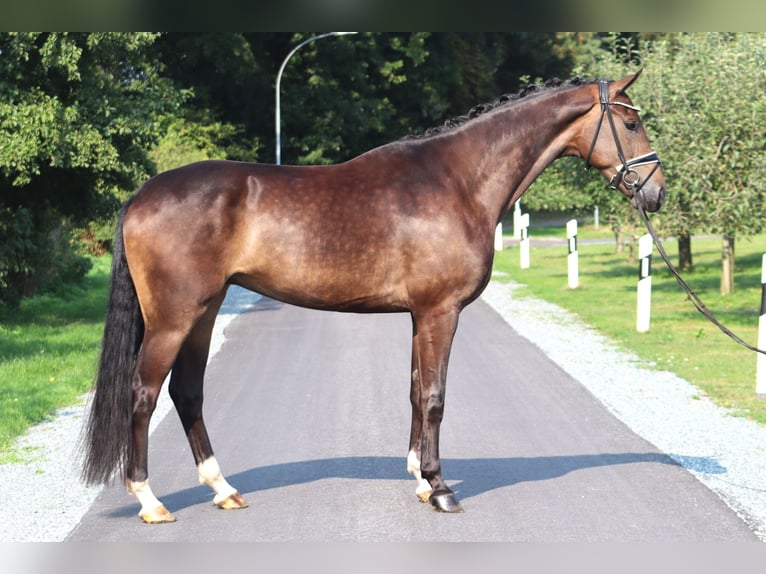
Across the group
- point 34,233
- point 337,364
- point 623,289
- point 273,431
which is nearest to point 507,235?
point 623,289

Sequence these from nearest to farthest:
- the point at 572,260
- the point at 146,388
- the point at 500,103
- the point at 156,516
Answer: the point at 156,516
the point at 146,388
the point at 500,103
the point at 572,260

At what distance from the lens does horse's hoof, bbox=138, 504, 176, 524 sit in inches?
251

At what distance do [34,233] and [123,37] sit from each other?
331cm

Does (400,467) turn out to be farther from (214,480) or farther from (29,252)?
(29,252)

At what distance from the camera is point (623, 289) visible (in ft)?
75.5

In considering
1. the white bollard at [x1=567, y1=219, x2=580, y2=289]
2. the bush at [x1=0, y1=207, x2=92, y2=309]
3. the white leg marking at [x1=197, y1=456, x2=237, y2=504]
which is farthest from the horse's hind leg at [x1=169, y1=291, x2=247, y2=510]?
the white bollard at [x1=567, y1=219, x2=580, y2=289]

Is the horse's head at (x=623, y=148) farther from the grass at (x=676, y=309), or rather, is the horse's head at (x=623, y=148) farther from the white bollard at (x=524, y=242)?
the white bollard at (x=524, y=242)

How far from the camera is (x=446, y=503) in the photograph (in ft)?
21.7

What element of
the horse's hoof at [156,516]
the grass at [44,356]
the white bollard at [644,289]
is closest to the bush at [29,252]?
the grass at [44,356]

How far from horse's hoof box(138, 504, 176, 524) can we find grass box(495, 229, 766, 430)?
5.42 meters

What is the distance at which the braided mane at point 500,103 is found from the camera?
283 inches

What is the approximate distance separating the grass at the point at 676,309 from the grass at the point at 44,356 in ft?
20.4

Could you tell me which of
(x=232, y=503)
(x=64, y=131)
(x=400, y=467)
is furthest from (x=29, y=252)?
(x=232, y=503)

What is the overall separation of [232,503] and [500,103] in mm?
3053
